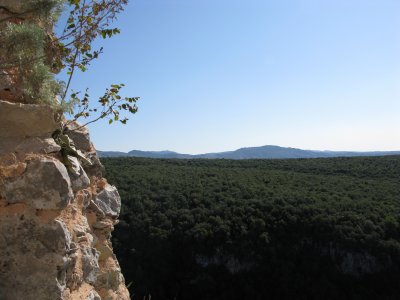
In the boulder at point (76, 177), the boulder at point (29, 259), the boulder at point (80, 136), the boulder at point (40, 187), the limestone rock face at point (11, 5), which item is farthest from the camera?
the boulder at point (80, 136)

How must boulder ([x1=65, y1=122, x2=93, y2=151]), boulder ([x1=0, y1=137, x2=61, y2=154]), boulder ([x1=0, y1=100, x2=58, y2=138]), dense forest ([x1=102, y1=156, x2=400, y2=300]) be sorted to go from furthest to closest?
dense forest ([x1=102, y1=156, x2=400, y2=300]) < boulder ([x1=65, y1=122, x2=93, y2=151]) < boulder ([x1=0, y1=100, x2=58, y2=138]) < boulder ([x1=0, y1=137, x2=61, y2=154])

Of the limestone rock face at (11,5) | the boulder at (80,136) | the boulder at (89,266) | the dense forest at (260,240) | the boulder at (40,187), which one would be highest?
the limestone rock face at (11,5)

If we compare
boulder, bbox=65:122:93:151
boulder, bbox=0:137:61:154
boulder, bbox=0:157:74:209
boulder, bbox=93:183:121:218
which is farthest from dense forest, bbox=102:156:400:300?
boulder, bbox=0:157:74:209

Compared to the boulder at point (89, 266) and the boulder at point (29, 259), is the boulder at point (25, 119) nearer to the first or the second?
the boulder at point (29, 259)

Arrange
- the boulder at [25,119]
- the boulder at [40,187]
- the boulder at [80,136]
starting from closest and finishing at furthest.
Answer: the boulder at [40,187] < the boulder at [25,119] < the boulder at [80,136]

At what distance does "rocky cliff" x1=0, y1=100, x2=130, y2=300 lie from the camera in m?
3.45

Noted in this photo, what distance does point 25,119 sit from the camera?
156 inches

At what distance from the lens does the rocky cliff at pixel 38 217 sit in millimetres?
3445

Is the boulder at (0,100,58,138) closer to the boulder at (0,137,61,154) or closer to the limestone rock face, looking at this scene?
the boulder at (0,137,61,154)

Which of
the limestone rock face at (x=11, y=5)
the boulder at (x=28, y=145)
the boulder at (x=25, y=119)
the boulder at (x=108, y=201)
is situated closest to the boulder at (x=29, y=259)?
the boulder at (x=28, y=145)

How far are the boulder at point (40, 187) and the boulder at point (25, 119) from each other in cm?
48

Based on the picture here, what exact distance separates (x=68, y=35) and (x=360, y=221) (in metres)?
44.6

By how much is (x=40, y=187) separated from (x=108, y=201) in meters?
1.93

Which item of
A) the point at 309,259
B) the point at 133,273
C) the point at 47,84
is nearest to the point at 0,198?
the point at 47,84
